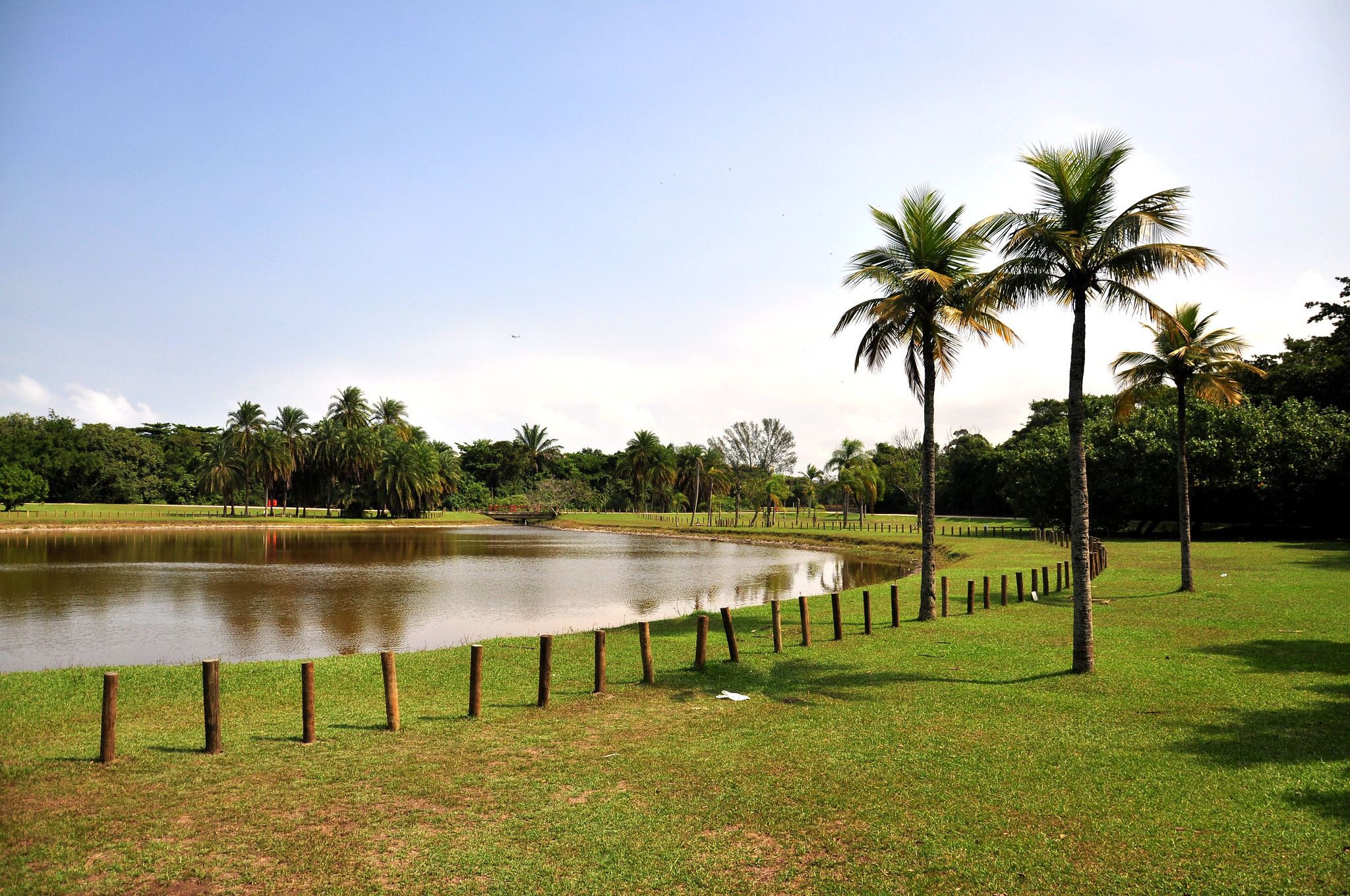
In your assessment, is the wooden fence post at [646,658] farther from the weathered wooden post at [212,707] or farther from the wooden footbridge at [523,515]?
the wooden footbridge at [523,515]

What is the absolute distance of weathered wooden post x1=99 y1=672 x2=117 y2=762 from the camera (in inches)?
346

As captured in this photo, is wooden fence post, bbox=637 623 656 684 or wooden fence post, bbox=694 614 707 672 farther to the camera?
wooden fence post, bbox=694 614 707 672

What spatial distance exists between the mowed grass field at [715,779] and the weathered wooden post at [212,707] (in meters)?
0.26

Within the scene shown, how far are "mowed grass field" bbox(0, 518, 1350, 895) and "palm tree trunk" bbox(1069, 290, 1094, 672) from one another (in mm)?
637

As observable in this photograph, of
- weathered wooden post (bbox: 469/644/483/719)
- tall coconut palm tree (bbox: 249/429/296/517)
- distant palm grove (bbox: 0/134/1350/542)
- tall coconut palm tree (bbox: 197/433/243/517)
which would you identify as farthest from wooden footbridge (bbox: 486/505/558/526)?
weathered wooden post (bbox: 469/644/483/719)

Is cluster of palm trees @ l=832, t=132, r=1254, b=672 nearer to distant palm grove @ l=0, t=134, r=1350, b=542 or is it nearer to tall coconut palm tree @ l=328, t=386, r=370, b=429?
distant palm grove @ l=0, t=134, r=1350, b=542

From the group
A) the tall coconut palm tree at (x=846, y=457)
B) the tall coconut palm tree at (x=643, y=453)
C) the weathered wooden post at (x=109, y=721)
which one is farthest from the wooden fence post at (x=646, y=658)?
the tall coconut palm tree at (x=643, y=453)

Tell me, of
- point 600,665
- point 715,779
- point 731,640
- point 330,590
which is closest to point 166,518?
point 330,590

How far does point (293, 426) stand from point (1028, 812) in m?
101

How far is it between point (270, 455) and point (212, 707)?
291 ft

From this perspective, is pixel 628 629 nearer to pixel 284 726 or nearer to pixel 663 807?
pixel 284 726

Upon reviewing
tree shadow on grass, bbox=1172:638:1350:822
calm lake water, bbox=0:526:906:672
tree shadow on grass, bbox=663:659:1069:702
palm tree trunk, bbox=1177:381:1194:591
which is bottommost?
calm lake water, bbox=0:526:906:672

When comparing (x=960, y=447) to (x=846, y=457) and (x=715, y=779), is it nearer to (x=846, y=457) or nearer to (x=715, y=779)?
(x=846, y=457)

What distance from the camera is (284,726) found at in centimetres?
1058
